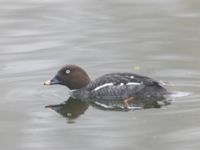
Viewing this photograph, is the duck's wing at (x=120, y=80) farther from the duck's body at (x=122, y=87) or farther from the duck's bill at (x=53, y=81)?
the duck's bill at (x=53, y=81)

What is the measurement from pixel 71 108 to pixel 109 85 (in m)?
0.69

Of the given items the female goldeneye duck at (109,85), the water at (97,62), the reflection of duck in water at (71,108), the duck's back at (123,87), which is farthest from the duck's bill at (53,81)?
the duck's back at (123,87)

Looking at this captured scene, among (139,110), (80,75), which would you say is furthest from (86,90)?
(139,110)

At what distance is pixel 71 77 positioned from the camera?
579 inches

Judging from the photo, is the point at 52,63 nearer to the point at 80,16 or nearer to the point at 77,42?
the point at 77,42

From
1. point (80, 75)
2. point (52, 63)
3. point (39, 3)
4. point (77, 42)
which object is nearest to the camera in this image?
point (80, 75)

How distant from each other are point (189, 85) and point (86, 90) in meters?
1.48

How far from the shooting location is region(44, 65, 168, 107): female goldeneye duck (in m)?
14.3

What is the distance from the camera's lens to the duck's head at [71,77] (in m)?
14.7

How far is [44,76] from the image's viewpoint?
15.5m

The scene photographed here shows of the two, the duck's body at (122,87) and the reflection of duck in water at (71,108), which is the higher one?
the duck's body at (122,87)

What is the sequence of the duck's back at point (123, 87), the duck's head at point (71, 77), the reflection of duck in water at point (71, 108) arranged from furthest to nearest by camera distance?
the duck's head at point (71, 77)
the duck's back at point (123, 87)
the reflection of duck in water at point (71, 108)

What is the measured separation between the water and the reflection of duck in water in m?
0.09

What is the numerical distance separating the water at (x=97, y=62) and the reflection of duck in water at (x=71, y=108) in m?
0.09
